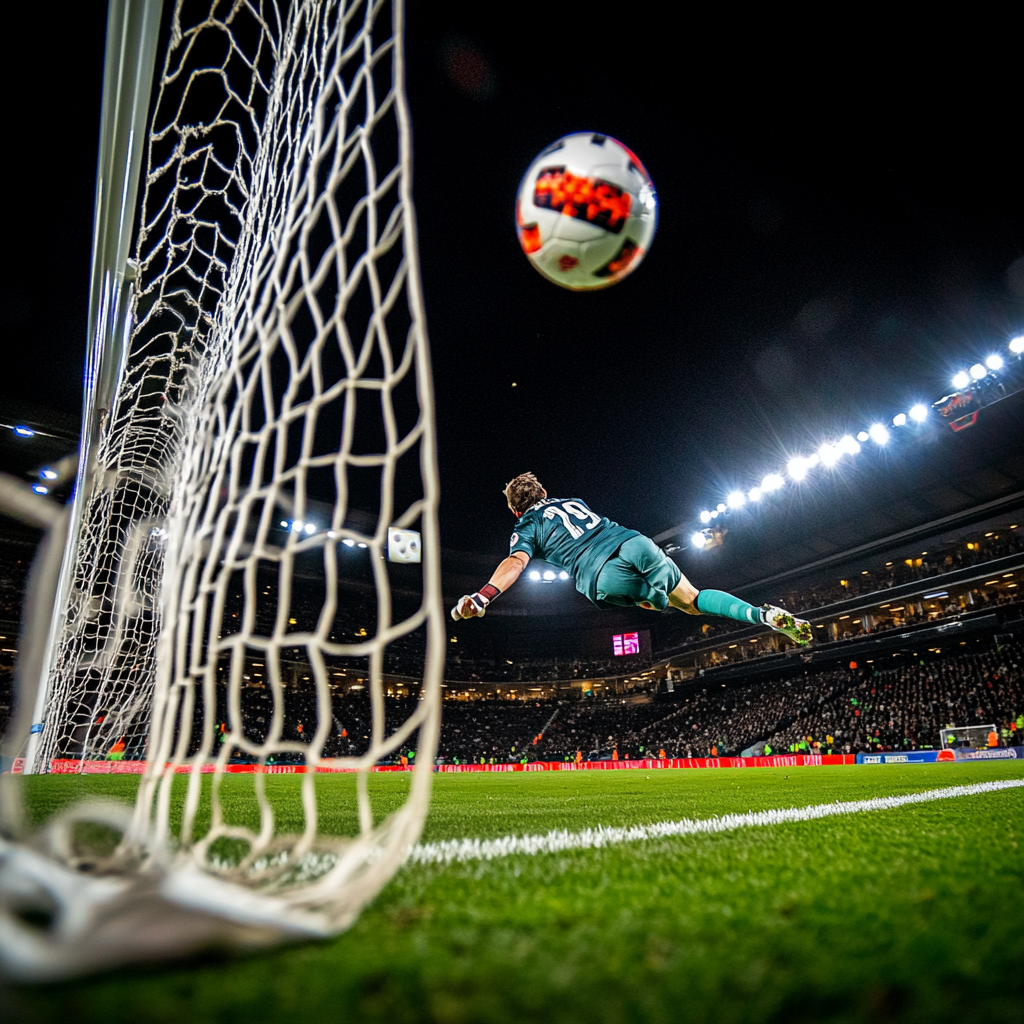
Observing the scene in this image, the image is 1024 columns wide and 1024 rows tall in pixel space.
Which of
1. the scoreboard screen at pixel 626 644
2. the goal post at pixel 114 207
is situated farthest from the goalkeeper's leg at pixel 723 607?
the scoreboard screen at pixel 626 644

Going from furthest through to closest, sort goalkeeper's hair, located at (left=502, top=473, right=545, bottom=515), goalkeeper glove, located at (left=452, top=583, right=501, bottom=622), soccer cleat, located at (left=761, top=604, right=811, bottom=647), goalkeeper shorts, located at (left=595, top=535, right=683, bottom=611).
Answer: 1. goalkeeper's hair, located at (left=502, top=473, right=545, bottom=515)
2. soccer cleat, located at (left=761, top=604, right=811, bottom=647)
3. goalkeeper shorts, located at (left=595, top=535, right=683, bottom=611)
4. goalkeeper glove, located at (left=452, top=583, right=501, bottom=622)

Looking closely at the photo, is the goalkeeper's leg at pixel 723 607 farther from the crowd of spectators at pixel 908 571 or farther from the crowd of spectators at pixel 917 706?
the crowd of spectators at pixel 908 571

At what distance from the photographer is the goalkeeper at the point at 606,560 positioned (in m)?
4.05

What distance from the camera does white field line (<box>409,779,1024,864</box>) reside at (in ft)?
7.44

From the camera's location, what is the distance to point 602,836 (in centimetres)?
277

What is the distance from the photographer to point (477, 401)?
812 inches

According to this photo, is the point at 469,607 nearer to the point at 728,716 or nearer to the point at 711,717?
the point at 728,716

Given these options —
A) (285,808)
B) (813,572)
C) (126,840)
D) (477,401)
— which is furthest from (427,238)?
(813,572)

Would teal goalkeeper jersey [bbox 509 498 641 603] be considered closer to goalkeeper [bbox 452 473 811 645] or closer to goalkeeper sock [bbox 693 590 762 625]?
goalkeeper [bbox 452 473 811 645]

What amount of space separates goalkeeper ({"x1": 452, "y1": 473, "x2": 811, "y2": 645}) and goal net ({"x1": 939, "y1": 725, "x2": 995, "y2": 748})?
1858cm

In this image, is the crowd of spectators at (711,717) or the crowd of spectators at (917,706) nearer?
the crowd of spectators at (917,706)

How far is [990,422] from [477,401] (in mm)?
18457

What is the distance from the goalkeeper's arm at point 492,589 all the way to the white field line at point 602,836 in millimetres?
1018

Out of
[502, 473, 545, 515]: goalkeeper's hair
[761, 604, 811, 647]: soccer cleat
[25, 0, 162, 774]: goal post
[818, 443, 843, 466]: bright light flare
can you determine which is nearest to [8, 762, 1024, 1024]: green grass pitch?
[25, 0, 162, 774]: goal post
